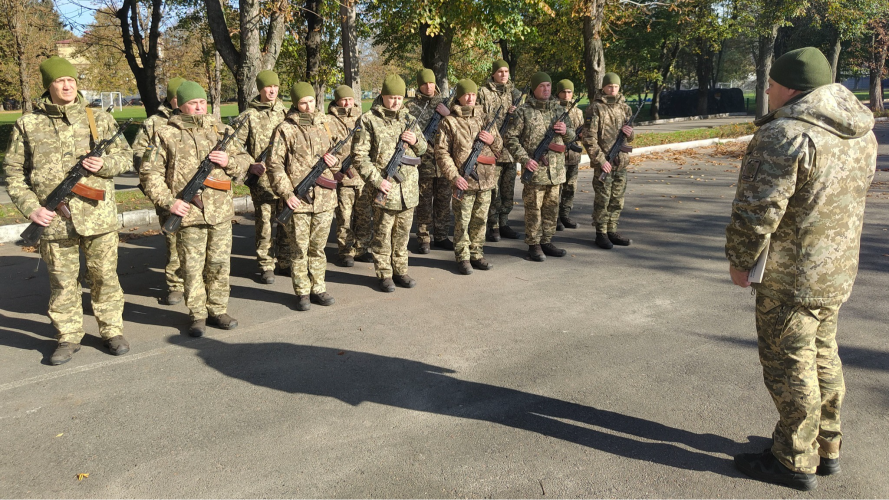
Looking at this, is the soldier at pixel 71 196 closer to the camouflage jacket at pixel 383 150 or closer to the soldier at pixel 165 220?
the soldier at pixel 165 220

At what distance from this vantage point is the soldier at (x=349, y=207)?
25.3 feet

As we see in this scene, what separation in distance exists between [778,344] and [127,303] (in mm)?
5754

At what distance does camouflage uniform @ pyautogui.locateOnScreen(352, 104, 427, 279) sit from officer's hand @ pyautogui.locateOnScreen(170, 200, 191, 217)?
1.77 m

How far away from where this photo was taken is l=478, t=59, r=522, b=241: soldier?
29.0 feet

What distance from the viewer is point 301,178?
20.4 ft

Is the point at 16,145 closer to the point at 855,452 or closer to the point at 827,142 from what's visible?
the point at 827,142

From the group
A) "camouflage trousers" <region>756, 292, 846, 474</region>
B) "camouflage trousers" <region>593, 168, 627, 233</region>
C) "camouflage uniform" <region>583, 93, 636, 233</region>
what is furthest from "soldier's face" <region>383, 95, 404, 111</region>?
"camouflage trousers" <region>756, 292, 846, 474</region>

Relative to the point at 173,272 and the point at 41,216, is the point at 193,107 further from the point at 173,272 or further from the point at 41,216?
the point at 173,272

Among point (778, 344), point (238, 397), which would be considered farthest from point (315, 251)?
point (778, 344)

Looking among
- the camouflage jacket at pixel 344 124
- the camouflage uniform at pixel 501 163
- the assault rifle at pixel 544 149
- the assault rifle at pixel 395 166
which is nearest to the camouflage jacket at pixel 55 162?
the assault rifle at pixel 395 166

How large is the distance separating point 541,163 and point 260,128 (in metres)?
3.27

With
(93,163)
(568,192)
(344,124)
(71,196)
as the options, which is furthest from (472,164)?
(71,196)

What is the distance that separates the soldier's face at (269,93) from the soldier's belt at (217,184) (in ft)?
6.12

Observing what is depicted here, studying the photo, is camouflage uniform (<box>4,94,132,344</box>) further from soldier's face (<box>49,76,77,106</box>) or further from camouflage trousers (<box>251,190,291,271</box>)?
camouflage trousers (<box>251,190,291,271</box>)
